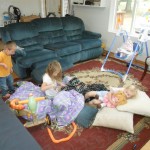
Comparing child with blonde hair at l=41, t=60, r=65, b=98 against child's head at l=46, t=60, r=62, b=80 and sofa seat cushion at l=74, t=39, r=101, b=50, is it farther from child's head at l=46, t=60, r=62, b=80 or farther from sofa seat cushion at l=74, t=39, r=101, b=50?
sofa seat cushion at l=74, t=39, r=101, b=50

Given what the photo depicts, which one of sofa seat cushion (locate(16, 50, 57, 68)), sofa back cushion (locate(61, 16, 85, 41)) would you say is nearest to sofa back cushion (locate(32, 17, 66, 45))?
sofa back cushion (locate(61, 16, 85, 41))

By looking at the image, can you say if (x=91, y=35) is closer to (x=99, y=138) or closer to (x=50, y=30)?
(x=50, y=30)

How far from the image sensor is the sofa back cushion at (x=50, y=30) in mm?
3717

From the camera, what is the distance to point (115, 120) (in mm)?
1891

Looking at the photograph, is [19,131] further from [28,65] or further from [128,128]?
[28,65]

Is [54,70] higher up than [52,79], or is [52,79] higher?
[54,70]

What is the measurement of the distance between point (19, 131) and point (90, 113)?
3.14 ft

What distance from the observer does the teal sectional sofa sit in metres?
3.01

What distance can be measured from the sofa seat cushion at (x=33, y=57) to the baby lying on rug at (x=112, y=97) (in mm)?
1252

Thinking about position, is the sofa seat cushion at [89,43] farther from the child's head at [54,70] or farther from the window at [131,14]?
the child's head at [54,70]

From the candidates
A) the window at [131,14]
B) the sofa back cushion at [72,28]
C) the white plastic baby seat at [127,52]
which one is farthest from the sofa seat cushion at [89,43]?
the white plastic baby seat at [127,52]

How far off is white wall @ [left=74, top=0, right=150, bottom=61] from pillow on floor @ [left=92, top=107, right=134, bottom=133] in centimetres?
271

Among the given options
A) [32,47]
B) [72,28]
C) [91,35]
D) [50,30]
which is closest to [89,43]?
[91,35]

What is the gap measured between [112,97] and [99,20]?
3010 millimetres
